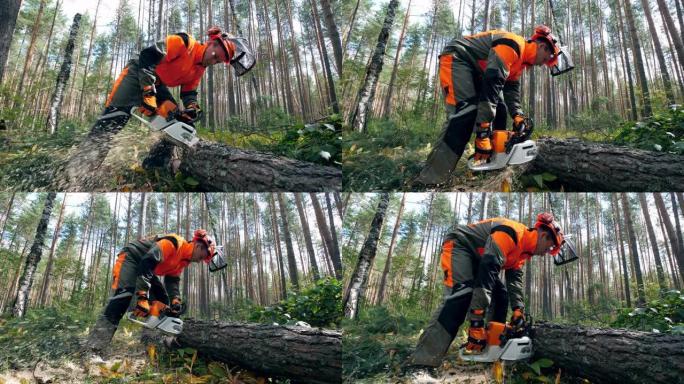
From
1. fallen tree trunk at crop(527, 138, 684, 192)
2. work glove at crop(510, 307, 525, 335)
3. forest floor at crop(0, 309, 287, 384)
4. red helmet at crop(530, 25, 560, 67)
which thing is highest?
red helmet at crop(530, 25, 560, 67)

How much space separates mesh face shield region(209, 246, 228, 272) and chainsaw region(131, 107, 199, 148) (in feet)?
4.62

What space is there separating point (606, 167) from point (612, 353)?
2.07 metres

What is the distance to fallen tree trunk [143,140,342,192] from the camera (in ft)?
23.9

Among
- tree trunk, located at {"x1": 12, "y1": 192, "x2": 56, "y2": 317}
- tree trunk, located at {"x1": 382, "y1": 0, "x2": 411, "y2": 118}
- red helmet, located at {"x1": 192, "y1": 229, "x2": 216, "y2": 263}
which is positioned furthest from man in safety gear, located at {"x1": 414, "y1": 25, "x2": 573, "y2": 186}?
tree trunk, located at {"x1": 12, "y1": 192, "x2": 56, "y2": 317}

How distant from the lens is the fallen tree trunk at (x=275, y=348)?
6992 mm

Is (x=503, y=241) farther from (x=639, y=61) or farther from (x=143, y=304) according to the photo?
(x=143, y=304)

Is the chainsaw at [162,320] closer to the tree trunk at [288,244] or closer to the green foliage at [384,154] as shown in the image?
the tree trunk at [288,244]

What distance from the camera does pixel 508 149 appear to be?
6.55 meters

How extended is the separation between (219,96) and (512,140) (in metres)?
3.53

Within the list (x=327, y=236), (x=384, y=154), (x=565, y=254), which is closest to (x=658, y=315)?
(x=565, y=254)

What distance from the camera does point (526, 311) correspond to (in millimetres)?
6883

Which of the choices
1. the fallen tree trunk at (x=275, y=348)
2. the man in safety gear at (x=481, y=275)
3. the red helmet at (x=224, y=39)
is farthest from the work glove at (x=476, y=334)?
the red helmet at (x=224, y=39)

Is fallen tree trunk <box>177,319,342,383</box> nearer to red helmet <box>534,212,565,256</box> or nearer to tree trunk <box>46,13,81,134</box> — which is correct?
red helmet <box>534,212,565,256</box>

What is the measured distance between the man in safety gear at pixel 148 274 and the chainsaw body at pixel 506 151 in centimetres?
354
